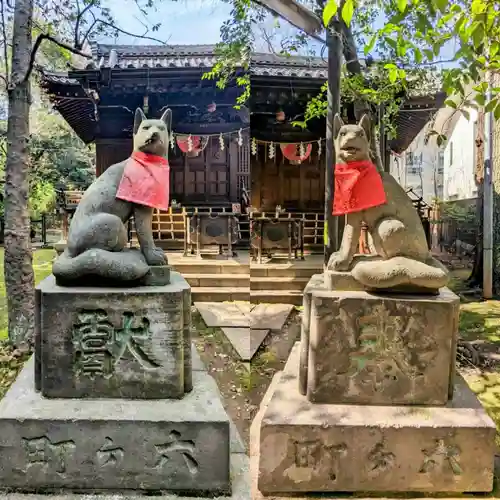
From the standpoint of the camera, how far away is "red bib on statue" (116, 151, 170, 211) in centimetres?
296

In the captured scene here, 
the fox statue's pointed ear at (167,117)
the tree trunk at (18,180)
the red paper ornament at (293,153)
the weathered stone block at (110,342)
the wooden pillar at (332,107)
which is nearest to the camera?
the weathered stone block at (110,342)

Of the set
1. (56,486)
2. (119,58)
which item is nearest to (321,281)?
(56,486)

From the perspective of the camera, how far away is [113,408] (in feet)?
8.94

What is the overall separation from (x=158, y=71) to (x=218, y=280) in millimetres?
3479

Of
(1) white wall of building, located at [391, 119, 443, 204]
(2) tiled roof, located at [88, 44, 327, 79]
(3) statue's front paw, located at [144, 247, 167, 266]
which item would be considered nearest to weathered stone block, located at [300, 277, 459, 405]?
(3) statue's front paw, located at [144, 247, 167, 266]

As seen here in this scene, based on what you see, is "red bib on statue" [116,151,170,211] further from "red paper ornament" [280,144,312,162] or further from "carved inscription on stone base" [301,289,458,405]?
"red paper ornament" [280,144,312,162]

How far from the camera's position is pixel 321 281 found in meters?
3.37

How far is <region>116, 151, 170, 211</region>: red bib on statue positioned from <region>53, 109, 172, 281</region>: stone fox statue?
2.1 inches

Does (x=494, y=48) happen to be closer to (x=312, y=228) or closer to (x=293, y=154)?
(x=312, y=228)

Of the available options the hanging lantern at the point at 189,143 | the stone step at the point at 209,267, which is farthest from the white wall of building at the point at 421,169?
the hanging lantern at the point at 189,143

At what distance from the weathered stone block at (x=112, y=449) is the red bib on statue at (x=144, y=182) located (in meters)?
1.32

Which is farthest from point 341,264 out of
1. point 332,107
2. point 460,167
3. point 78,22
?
point 78,22

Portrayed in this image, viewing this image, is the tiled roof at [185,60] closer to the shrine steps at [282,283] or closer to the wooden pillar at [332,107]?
the wooden pillar at [332,107]

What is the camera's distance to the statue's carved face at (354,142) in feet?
9.84
